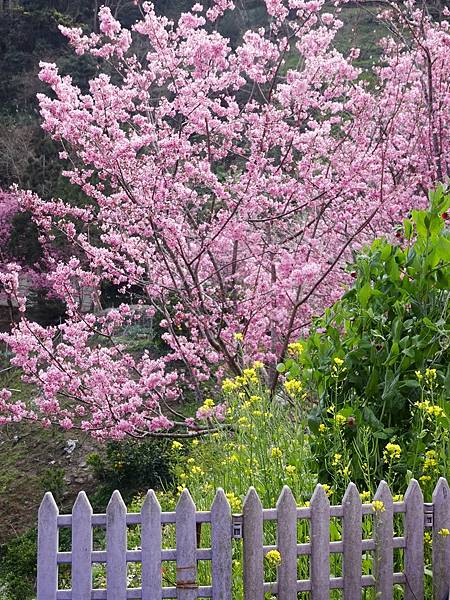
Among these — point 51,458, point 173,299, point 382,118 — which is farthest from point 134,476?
point 382,118

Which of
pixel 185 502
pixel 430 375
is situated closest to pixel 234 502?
pixel 185 502

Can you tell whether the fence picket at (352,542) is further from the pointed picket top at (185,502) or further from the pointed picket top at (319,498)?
the pointed picket top at (185,502)

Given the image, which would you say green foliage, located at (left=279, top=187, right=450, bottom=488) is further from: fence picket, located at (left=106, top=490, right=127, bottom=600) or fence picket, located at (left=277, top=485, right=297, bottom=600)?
fence picket, located at (left=106, top=490, right=127, bottom=600)

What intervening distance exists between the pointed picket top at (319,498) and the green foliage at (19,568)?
474 cm

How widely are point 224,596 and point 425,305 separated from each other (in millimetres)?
1663

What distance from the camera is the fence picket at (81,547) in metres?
3.19

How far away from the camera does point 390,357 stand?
359 centimetres

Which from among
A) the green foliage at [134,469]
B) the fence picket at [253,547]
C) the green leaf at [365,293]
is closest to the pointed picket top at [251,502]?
the fence picket at [253,547]

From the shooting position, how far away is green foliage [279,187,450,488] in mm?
3592

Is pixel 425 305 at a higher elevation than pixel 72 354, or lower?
lower

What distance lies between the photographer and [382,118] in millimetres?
7949

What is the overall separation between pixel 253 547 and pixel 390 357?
1085 mm

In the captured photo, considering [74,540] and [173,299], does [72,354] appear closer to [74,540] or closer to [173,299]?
[74,540]

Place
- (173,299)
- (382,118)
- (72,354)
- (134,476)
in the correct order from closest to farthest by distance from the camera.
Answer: (72,354) → (382,118) → (134,476) → (173,299)
